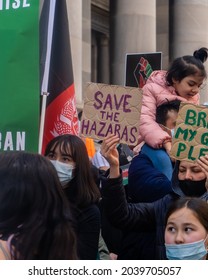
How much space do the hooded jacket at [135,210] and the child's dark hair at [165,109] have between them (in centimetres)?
90

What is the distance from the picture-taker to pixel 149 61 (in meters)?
8.26

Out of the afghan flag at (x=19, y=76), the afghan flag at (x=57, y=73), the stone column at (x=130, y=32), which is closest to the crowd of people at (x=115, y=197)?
the afghan flag at (x=19, y=76)

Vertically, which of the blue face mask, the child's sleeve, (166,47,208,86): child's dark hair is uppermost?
(166,47,208,86): child's dark hair

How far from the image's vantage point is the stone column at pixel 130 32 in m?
18.9

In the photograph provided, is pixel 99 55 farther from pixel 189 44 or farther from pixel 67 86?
pixel 67 86

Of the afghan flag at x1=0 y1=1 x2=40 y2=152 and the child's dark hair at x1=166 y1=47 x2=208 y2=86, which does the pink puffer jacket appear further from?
the afghan flag at x1=0 y1=1 x2=40 y2=152

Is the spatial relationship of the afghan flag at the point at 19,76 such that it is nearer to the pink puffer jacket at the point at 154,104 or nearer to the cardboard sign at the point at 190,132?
the pink puffer jacket at the point at 154,104

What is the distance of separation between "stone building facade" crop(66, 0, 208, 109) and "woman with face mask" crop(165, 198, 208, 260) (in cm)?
1145

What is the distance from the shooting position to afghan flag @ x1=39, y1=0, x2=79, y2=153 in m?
5.61

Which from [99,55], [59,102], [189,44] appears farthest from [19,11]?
[99,55]

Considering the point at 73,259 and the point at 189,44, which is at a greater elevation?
the point at 189,44

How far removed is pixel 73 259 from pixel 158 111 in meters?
2.47

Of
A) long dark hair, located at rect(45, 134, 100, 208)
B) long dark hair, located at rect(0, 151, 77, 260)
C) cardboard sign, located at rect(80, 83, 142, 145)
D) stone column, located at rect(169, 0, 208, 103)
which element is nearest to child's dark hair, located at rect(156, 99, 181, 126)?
cardboard sign, located at rect(80, 83, 142, 145)

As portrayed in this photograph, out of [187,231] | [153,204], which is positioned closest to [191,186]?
[153,204]
